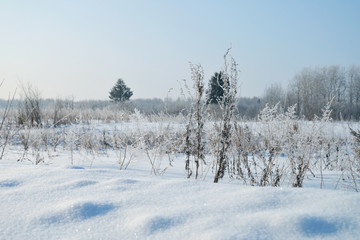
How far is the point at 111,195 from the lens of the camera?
4.85 ft

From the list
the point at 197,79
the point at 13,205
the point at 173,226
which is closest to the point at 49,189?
the point at 13,205

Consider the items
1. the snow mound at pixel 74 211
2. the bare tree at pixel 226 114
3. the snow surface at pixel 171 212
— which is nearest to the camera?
the snow surface at pixel 171 212

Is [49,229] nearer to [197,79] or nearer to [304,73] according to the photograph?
[197,79]

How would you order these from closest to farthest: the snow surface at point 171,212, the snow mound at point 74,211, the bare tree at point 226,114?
the snow surface at point 171,212 → the snow mound at point 74,211 → the bare tree at point 226,114

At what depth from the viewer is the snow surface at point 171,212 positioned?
106cm

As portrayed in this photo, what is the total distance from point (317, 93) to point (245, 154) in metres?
44.7

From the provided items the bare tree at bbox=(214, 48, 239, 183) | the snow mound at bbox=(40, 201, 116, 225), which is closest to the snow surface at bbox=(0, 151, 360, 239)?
the snow mound at bbox=(40, 201, 116, 225)

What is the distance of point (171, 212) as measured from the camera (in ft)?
4.00

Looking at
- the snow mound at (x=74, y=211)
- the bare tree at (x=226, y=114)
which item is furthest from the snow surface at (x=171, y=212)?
the bare tree at (x=226, y=114)

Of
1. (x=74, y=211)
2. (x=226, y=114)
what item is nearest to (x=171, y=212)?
(x=74, y=211)

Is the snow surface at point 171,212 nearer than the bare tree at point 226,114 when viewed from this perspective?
Yes

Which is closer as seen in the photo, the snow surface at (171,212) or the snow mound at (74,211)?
the snow surface at (171,212)

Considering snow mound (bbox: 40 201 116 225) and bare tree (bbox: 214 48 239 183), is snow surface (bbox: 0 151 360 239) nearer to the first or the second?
snow mound (bbox: 40 201 116 225)

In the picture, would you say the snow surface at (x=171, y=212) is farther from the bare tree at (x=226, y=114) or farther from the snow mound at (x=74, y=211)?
the bare tree at (x=226, y=114)
